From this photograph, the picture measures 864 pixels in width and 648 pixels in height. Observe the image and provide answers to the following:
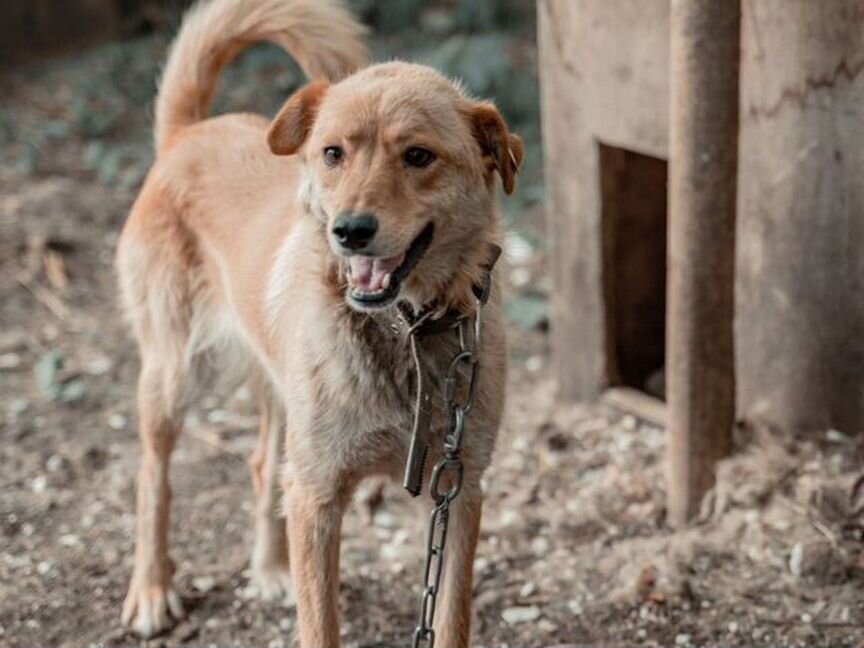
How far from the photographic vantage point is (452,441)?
3441mm

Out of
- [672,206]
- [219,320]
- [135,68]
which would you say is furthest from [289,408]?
[135,68]

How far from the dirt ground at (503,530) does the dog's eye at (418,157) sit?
5.36ft

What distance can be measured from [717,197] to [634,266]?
1254 millimetres

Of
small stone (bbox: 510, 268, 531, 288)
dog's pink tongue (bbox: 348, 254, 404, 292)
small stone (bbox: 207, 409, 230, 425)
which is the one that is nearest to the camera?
dog's pink tongue (bbox: 348, 254, 404, 292)

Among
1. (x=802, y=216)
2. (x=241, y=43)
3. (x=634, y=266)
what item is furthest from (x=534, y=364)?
(x=241, y=43)

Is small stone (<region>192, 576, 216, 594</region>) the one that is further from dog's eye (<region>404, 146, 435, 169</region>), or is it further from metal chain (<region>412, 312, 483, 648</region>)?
dog's eye (<region>404, 146, 435, 169</region>)

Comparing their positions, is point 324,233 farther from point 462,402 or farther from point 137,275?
point 137,275

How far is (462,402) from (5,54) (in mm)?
7367

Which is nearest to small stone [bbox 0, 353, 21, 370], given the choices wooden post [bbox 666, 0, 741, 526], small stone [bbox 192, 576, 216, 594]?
small stone [bbox 192, 576, 216, 594]

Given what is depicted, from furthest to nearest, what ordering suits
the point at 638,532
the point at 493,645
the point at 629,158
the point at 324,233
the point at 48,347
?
the point at 48,347, the point at 629,158, the point at 638,532, the point at 493,645, the point at 324,233

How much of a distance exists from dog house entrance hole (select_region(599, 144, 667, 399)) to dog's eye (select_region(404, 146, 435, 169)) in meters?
1.98

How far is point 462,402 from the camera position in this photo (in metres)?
3.60

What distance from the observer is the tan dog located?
3.35 metres

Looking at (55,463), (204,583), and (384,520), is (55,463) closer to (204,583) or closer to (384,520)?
(204,583)
